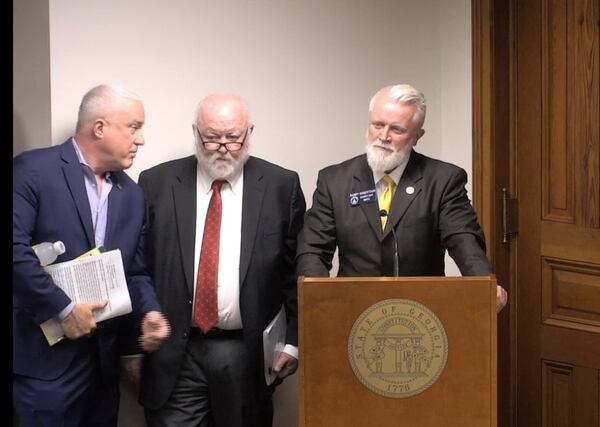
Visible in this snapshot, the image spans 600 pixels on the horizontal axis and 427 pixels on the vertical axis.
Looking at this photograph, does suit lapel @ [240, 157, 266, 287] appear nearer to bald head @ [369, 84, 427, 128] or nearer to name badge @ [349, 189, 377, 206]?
name badge @ [349, 189, 377, 206]

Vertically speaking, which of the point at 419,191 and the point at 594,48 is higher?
the point at 594,48

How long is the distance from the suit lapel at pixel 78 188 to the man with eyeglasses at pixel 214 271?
291mm

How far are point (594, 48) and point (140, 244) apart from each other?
1.83 meters

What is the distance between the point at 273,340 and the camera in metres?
3.79

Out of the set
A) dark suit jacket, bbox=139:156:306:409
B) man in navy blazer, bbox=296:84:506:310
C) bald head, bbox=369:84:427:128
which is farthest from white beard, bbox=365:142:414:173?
dark suit jacket, bbox=139:156:306:409

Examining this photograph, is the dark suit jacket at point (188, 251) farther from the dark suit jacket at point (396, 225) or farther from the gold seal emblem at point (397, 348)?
the gold seal emblem at point (397, 348)

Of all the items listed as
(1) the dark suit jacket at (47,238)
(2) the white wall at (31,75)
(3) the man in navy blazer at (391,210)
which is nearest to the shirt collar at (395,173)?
(3) the man in navy blazer at (391,210)

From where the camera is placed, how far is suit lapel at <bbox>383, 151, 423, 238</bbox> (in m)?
3.55

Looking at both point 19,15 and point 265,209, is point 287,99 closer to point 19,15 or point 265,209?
point 265,209

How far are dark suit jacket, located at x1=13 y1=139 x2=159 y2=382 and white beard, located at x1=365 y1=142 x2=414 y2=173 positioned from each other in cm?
84

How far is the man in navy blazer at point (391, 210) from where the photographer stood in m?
3.55

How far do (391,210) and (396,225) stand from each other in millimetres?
52

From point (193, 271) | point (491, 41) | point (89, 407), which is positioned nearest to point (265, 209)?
point (193, 271)

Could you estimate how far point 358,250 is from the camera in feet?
11.8
